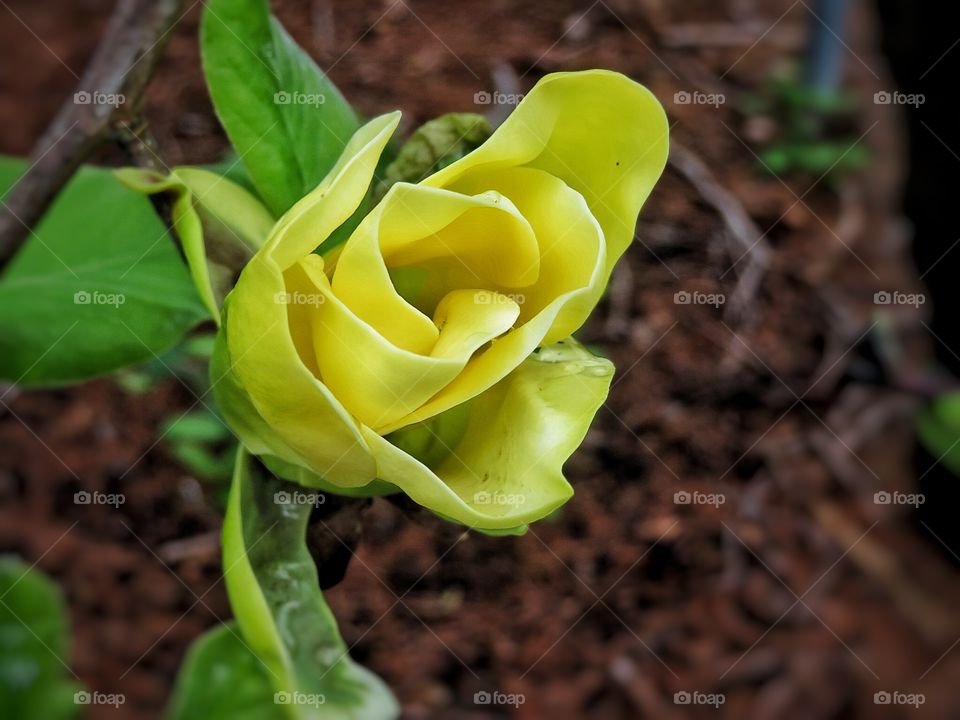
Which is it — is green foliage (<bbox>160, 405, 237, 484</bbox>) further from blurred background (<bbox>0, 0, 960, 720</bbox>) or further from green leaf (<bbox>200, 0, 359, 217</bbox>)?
green leaf (<bbox>200, 0, 359, 217</bbox>)

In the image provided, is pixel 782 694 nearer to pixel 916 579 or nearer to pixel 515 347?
pixel 916 579

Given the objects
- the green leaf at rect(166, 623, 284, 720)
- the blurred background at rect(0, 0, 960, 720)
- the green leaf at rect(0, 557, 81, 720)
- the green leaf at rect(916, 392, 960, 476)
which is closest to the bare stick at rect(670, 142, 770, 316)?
the blurred background at rect(0, 0, 960, 720)

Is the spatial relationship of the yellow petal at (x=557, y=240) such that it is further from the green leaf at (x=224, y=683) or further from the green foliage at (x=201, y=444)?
the green foliage at (x=201, y=444)

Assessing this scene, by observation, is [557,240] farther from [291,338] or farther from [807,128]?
[807,128]

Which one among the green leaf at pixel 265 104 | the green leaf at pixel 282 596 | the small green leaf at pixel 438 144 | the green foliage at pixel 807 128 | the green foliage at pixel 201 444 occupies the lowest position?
the green foliage at pixel 807 128

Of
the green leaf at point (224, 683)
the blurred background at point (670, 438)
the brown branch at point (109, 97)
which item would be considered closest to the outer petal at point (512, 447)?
the brown branch at point (109, 97)

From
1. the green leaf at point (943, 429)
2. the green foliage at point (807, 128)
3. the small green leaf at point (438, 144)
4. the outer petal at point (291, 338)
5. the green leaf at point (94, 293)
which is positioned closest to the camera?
the outer petal at point (291, 338)
